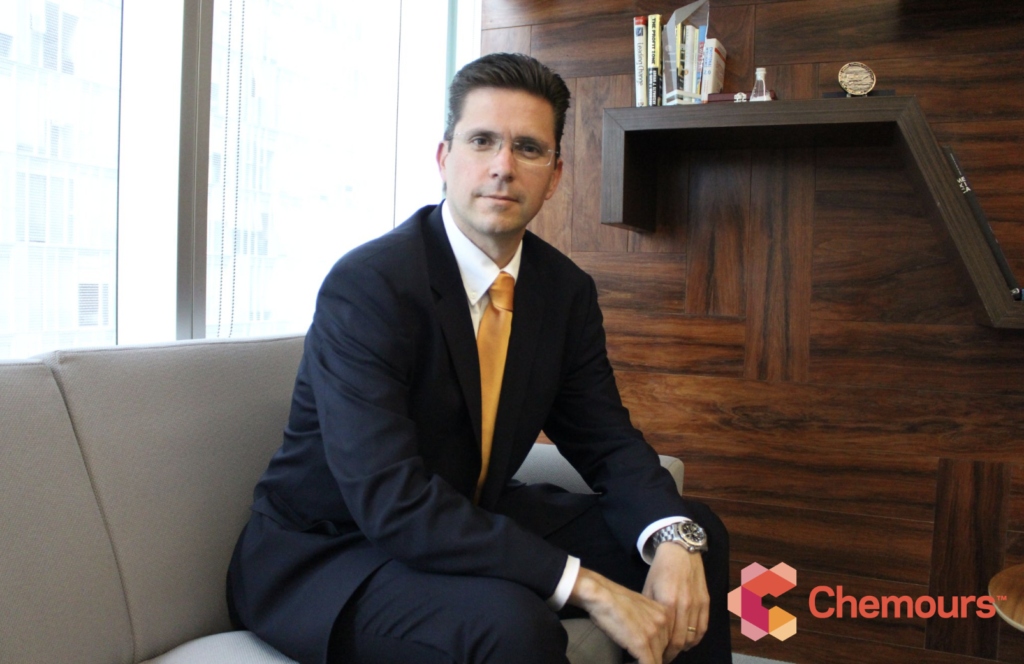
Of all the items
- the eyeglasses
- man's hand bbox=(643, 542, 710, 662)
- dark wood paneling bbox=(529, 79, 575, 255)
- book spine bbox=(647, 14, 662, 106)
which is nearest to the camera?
man's hand bbox=(643, 542, 710, 662)

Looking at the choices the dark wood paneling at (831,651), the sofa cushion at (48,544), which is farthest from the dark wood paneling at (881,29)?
the sofa cushion at (48,544)

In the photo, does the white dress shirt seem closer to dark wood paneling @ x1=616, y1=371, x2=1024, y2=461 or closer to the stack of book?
the stack of book

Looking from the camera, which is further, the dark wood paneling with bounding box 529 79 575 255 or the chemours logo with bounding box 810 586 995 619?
the dark wood paneling with bounding box 529 79 575 255

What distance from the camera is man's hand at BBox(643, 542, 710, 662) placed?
4.19 ft

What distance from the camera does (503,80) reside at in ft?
4.93

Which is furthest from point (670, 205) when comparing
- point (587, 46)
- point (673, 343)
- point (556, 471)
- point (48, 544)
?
point (48, 544)

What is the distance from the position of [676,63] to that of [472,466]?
4.17ft

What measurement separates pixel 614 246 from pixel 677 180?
0.86ft

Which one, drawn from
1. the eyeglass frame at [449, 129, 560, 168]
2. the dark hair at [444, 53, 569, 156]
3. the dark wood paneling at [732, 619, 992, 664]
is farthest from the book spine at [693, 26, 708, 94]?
the dark wood paneling at [732, 619, 992, 664]

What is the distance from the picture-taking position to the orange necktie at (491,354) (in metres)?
1.47

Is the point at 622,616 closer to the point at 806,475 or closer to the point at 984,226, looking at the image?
the point at 806,475

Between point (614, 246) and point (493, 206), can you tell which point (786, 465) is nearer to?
point (614, 246)

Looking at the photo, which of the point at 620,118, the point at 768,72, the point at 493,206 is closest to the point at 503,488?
the point at 493,206

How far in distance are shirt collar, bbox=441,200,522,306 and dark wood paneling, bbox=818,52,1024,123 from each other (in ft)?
4.09
